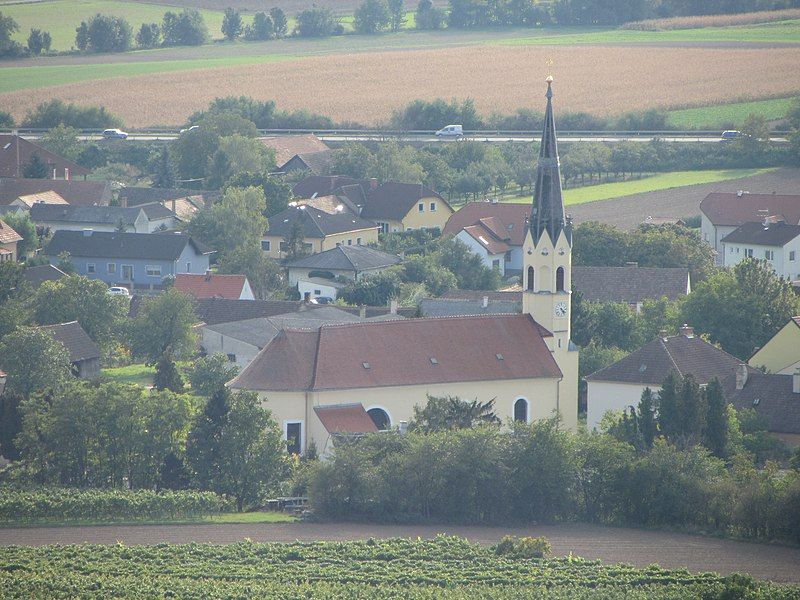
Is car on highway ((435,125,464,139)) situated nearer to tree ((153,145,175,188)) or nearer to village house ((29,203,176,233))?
tree ((153,145,175,188))

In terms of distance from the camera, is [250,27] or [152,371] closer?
[152,371]

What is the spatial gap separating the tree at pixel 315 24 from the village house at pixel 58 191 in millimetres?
70347

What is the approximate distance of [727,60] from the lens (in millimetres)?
148125

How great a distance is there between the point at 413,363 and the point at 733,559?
589 inches

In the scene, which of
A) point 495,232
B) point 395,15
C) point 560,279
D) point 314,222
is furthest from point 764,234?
point 395,15

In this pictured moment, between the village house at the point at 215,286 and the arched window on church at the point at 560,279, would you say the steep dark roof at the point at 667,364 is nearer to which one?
the arched window on church at the point at 560,279

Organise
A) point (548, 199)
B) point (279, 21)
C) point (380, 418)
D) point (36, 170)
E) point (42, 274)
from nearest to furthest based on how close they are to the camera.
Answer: point (380, 418)
point (548, 199)
point (42, 274)
point (36, 170)
point (279, 21)

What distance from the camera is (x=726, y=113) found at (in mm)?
130625

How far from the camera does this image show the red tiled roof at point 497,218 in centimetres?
9519

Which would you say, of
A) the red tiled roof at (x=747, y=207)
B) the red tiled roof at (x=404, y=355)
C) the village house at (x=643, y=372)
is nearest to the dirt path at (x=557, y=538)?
the red tiled roof at (x=404, y=355)

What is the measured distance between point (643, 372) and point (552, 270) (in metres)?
4.53

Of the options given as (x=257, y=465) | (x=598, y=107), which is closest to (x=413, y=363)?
(x=257, y=465)

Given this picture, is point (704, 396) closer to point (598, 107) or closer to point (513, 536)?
point (513, 536)

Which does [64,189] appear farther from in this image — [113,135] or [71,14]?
[71,14]
